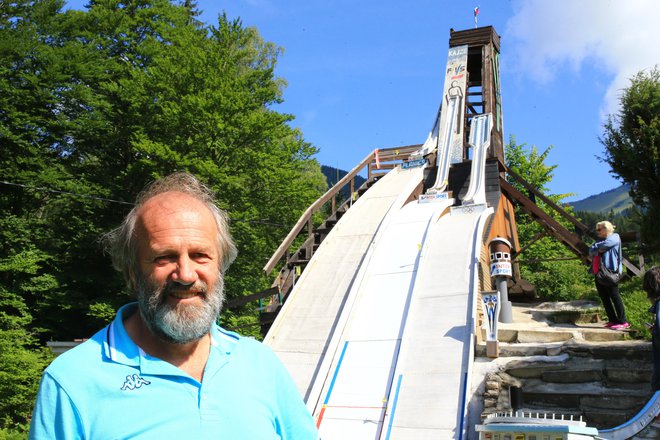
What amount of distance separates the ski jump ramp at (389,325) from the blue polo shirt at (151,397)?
504 centimetres

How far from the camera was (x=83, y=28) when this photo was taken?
21375 millimetres

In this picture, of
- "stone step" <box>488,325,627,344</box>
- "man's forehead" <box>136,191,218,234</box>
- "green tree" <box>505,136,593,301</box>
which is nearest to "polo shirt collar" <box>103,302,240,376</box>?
"man's forehead" <box>136,191,218,234</box>

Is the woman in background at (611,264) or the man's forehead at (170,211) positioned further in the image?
the woman in background at (611,264)

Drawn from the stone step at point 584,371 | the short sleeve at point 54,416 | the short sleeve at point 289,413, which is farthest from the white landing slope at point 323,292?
the short sleeve at point 54,416

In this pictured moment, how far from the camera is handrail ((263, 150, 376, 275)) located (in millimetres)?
10640

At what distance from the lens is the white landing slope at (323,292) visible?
8.52 m

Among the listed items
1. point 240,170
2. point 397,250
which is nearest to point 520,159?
point 240,170

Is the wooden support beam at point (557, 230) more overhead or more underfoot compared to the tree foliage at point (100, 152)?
more underfoot

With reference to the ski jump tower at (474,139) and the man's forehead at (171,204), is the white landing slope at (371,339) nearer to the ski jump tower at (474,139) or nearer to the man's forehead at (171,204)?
the ski jump tower at (474,139)

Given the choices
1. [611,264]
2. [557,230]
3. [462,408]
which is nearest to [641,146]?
[557,230]

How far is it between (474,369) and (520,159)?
2210 cm

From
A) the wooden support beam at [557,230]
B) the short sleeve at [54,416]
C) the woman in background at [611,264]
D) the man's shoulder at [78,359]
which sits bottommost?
the short sleeve at [54,416]

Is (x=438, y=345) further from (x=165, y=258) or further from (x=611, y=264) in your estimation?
(x=165, y=258)

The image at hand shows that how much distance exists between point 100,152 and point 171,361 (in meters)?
20.4
